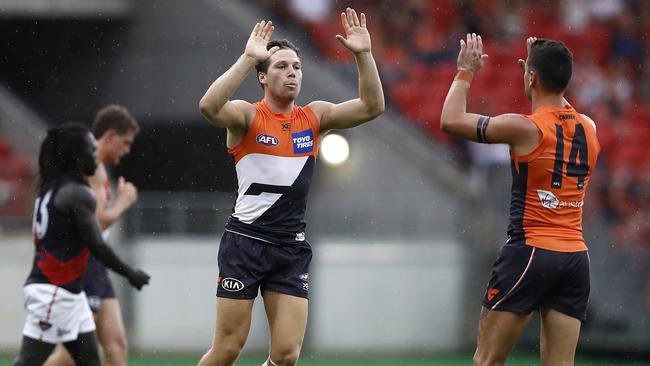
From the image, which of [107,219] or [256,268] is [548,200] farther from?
[107,219]

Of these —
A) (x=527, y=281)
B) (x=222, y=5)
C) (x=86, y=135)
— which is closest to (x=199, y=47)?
(x=222, y=5)

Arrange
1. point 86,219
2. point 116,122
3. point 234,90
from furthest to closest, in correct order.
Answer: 1. point 116,122
2. point 86,219
3. point 234,90

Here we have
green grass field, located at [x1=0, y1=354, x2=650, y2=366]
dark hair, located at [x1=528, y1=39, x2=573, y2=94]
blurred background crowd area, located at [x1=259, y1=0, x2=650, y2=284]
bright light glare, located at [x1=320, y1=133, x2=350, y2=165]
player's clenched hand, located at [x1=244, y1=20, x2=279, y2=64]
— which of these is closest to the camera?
dark hair, located at [x1=528, y1=39, x2=573, y2=94]

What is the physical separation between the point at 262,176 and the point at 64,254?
169 centimetres

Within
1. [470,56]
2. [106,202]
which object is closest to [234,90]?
[470,56]

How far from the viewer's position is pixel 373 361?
13.9m

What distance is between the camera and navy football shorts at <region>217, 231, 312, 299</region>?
7336 mm

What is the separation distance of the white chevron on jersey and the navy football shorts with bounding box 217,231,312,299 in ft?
0.59

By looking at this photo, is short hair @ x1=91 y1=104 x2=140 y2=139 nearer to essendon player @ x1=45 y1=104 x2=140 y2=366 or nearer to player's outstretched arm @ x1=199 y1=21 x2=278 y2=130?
essendon player @ x1=45 y1=104 x2=140 y2=366

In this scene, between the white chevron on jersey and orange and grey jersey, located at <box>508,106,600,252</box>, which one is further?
the white chevron on jersey

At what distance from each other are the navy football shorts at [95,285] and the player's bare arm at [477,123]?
11.2ft

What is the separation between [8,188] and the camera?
575 inches

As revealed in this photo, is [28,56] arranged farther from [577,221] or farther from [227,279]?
[577,221]

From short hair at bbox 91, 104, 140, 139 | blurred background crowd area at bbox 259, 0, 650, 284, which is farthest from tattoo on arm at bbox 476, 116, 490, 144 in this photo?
blurred background crowd area at bbox 259, 0, 650, 284
